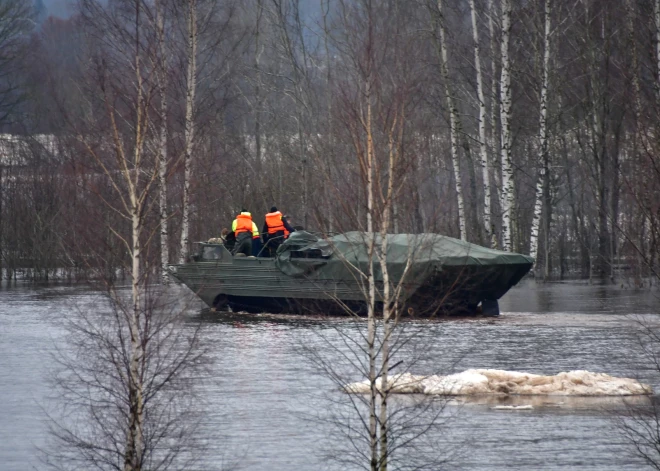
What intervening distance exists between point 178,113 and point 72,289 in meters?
6.50

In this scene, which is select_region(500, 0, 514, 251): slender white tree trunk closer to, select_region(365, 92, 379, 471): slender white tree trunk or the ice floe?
the ice floe

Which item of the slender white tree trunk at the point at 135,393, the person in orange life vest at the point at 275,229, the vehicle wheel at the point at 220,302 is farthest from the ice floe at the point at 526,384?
the vehicle wheel at the point at 220,302

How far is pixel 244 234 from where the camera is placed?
25.5 meters

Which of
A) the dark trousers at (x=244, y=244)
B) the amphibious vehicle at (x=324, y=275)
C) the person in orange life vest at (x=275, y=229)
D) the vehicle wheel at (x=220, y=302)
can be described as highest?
the person in orange life vest at (x=275, y=229)

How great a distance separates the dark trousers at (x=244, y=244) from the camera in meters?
25.5

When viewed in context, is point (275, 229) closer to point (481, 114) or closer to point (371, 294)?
point (481, 114)

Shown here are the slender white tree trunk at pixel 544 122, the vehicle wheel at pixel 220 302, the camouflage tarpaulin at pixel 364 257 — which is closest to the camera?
the camouflage tarpaulin at pixel 364 257

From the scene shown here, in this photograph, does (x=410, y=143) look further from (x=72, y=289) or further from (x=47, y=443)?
(x=72, y=289)

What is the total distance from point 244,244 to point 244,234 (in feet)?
0.75

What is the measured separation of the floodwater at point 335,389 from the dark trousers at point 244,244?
150 cm

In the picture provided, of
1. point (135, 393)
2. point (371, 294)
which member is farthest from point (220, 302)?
point (371, 294)

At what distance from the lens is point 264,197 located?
132 feet

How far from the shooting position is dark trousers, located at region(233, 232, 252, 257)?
25453 millimetres

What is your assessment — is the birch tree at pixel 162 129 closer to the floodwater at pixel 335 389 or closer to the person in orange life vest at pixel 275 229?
the floodwater at pixel 335 389
